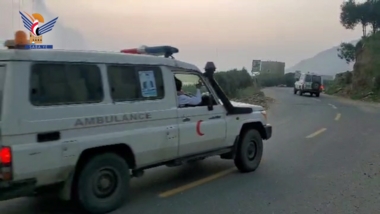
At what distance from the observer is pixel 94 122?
521 centimetres

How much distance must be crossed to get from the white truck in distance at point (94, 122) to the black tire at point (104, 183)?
0.01m

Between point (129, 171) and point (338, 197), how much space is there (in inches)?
119

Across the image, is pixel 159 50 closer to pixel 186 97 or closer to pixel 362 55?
pixel 186 97

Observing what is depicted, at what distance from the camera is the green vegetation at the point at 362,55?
39125 millimetres

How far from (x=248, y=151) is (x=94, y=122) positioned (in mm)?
3491

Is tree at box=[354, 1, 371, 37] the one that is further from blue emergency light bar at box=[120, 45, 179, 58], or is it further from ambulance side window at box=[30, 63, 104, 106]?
ambulance side window at box=[30, 63, 104, 106]

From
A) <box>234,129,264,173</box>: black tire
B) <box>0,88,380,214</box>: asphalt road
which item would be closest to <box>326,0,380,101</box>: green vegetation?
<box>0,88,380,214</box>: asphalt road

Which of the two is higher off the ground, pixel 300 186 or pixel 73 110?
pixel 73 110

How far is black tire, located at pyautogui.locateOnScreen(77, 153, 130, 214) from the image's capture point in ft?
17.1

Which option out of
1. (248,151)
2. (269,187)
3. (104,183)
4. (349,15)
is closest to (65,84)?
(104,183)

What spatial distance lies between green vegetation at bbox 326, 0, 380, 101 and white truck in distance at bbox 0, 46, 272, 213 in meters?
32.9

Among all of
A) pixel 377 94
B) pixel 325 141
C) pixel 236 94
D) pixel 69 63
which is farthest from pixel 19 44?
pixel 377 94

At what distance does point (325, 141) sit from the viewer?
11.5 m

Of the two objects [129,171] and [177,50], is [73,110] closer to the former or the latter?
[129,171]
